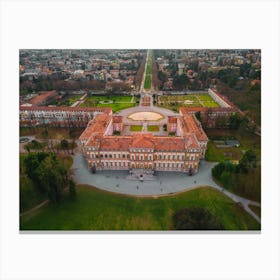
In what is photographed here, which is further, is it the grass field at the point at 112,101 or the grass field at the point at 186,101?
the grass field at the point at 112,101

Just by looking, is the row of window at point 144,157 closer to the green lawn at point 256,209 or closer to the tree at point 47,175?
the tree at point 47,175

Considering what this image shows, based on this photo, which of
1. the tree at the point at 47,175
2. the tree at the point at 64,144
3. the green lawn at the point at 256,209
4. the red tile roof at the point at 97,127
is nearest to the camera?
the green lawn at the point at 256,209

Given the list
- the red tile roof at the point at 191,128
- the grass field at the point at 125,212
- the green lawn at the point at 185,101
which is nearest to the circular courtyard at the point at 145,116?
the green lawn at the point at 185,101

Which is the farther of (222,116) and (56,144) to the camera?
(222,116)

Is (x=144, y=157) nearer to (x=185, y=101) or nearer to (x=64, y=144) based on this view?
(x=64, y=144)

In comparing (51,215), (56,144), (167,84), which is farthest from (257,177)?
(167,84)

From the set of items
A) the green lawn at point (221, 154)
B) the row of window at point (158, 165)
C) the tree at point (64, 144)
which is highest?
the tree at point (64, 144)

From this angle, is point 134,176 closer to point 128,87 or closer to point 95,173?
point 95,173
